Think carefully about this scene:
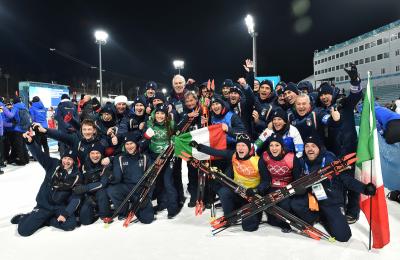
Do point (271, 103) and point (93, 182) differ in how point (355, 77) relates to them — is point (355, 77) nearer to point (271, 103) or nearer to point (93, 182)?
point (271, 103)

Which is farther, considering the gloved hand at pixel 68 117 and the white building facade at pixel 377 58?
the white building facade at pixel 377 58

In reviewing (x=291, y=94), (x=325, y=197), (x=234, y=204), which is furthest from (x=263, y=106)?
(x=325, y=197)

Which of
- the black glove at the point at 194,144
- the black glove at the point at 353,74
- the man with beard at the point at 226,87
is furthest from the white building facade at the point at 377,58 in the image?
the black glove at the point at 194,144

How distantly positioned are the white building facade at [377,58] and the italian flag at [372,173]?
38742mm

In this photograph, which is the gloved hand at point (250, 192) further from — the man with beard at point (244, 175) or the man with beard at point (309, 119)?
the man with beard at point (309, 119)

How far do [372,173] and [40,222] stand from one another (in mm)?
4329

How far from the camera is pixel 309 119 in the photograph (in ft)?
15.5

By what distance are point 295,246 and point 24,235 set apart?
3492 mm

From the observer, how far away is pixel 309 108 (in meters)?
4.86

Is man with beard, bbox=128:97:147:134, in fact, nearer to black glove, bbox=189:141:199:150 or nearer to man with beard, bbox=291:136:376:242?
black glove, bbox=189:141:199:150

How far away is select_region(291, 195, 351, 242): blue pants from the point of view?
13.1 ft

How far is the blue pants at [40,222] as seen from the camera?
4398mm

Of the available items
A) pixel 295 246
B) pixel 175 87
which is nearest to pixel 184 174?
pixel 175 87

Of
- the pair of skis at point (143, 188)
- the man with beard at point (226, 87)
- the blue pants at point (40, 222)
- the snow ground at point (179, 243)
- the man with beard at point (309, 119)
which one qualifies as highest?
the man with beard at point (226, 87)
